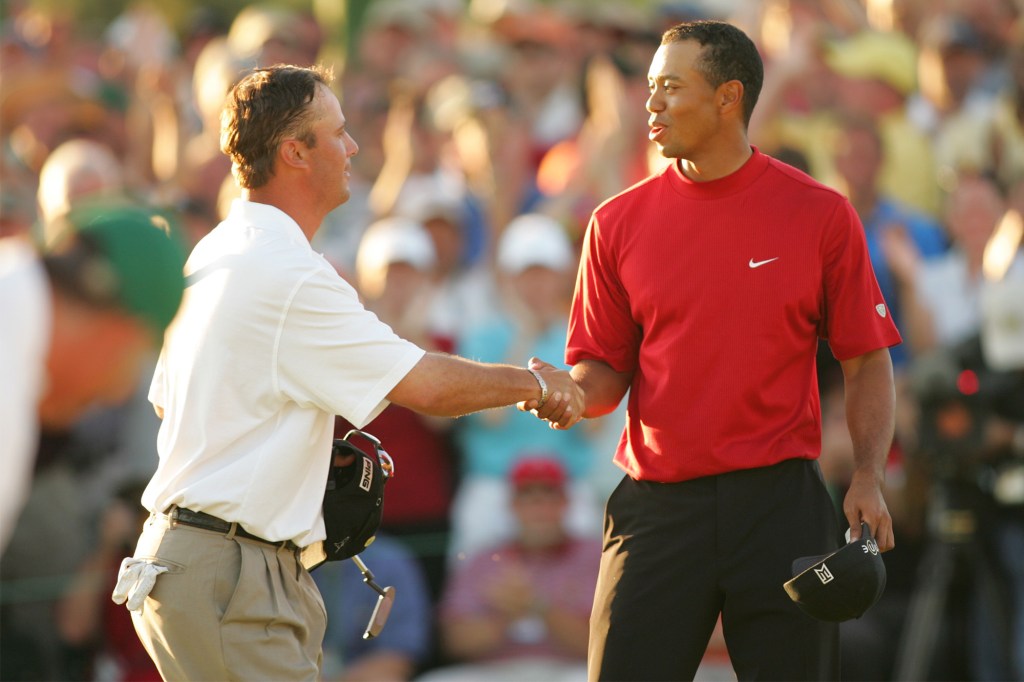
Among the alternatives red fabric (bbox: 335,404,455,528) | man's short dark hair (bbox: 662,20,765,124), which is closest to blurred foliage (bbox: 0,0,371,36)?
red fabric (bbox: 335,404,455,528)

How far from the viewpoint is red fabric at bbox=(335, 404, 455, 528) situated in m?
9.02

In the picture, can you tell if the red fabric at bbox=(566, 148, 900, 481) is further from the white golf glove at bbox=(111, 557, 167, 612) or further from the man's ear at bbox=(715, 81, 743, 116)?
the white golf glove at bbox=(111, 557, 167, 612)

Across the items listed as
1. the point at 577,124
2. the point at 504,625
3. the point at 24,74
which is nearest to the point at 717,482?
the point at 504,625

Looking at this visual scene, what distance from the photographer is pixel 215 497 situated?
16.2 feet

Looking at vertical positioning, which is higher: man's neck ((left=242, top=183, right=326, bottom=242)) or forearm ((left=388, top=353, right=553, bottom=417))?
man's neck ((left=242, top=183, right=326, bottom=242))

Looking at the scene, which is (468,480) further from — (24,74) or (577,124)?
(24,74)

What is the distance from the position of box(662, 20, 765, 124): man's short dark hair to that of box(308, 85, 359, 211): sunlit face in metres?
1.14

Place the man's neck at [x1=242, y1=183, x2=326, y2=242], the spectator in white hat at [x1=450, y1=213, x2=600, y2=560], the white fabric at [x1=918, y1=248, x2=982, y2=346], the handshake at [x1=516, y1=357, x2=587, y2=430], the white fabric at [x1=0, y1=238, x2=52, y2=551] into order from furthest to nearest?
the white fabric at [x1=918, y1=248, x2=982, y2=346], the spectator in white hat at [x1=450, y1=213, x2=600, y2=560], the handshake at [x1=516, y1=357, x2=587, y2=430], the man's neck at [x1=242, y1=183, x2=326, y2=242], the white fabric at [x1=0, y1=238, x2=52, y2=551]

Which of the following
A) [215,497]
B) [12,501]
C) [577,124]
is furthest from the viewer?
[577,124]

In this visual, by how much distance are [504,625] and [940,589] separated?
2330 millimetres

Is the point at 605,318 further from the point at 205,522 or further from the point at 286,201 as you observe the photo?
the point at 205,522

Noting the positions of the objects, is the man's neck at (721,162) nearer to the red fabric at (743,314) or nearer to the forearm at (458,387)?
the red fabric at (743,314)

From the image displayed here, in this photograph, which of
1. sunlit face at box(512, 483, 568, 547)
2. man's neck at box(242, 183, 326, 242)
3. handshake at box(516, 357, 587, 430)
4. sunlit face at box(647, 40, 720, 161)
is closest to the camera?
man's neck at box(242, 183, 326, 242)

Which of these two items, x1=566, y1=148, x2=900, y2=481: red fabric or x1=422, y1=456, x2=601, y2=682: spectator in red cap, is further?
x1=422, y1=456, x2=601, y2=682: spectator in red cap
